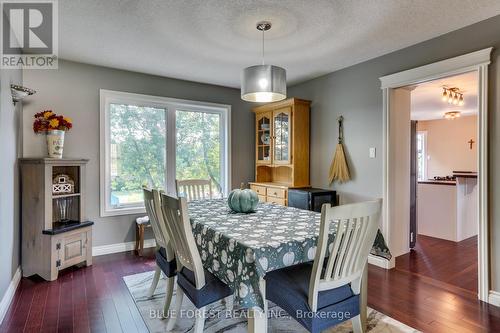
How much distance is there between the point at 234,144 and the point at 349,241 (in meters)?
3.43

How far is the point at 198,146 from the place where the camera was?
4.49 metres

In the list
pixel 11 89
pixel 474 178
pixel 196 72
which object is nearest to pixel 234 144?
pixel 196 72

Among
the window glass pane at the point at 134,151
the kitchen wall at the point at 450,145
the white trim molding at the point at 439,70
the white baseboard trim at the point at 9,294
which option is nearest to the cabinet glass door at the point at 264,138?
the window glass pane at the point at 134,151

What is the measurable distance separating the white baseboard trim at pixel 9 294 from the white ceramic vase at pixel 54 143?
119 centimetres

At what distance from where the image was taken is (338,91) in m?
3.85

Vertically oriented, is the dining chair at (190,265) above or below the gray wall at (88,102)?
below

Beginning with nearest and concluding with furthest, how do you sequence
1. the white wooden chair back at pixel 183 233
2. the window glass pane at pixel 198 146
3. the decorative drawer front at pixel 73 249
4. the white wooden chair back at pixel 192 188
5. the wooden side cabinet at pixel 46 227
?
1. the white wooden chair back at pixel 183 233
2. the wooden side cabinet at pixel 46 227
3. the decorative drawer front at pixel 73 249
4. the white wooden chair back at pixel 192 188
5. the window glass pane at pixel 198 146

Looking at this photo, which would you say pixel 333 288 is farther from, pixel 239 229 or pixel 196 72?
pixel 196 72

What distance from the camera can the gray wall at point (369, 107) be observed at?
2.42 m

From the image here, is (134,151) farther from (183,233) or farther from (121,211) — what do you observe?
(183,233)

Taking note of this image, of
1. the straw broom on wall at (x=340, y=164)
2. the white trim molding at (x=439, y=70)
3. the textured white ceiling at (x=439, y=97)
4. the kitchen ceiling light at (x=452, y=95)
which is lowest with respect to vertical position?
the straw broom on wall at (x=340, y=164)

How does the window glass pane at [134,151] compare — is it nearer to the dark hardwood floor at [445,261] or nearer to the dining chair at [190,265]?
the dining chair at [190,265]

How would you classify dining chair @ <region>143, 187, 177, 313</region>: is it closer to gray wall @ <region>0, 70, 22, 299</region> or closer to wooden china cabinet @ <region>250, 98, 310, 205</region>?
gray wall @ <region>0, 70, 22, 299</region>

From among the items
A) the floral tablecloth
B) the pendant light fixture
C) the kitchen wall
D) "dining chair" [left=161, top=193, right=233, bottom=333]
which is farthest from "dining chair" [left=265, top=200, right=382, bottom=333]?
the kitchen wall
